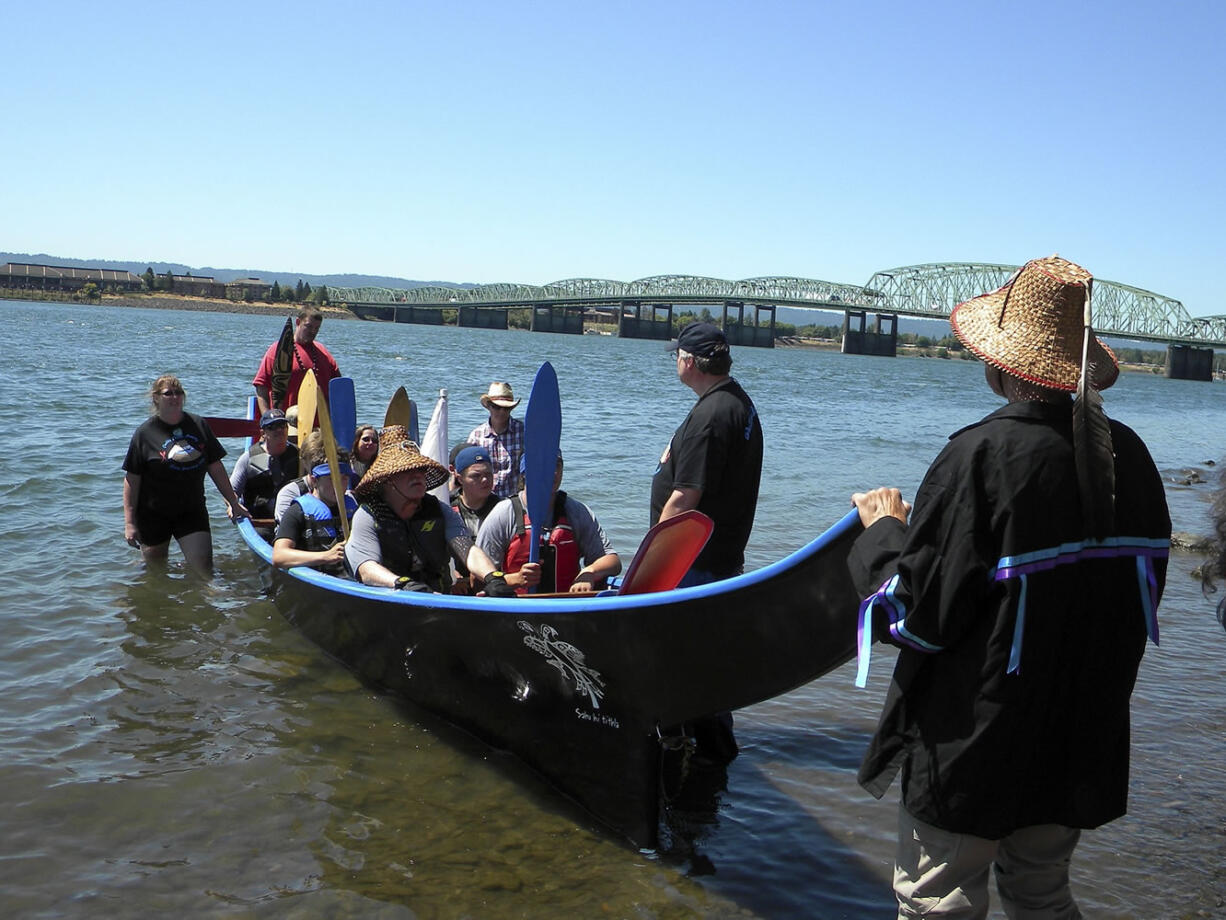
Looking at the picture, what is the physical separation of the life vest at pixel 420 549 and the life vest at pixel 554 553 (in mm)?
588

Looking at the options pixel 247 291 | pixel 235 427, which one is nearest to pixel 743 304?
pixel 247 291

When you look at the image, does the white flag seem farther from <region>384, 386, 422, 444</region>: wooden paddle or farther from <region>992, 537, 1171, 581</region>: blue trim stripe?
<region>992, 537, 1171, 581</region>: blue trim stripe

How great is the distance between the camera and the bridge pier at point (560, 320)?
138875 mm

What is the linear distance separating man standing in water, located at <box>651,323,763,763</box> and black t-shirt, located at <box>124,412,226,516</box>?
3794 mm

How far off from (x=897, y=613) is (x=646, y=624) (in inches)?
58.8

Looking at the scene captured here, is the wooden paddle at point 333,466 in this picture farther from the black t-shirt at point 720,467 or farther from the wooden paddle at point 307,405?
the black t-shirt at point 720,467

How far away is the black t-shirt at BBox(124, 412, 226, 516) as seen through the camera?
703cm

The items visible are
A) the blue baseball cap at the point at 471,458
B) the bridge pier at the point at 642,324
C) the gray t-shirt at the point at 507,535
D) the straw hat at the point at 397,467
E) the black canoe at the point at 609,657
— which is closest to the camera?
the black canoe at the point at 609,657

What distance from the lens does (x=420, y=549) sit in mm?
5570

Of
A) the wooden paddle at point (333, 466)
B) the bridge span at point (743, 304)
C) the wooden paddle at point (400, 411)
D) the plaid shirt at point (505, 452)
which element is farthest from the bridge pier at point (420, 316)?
the wooden paddle at point (333, 466)

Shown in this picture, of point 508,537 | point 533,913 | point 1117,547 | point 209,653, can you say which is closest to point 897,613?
point 1117,547

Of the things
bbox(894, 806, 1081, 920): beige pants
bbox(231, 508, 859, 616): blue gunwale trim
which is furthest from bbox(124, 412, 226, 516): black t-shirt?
bbox(894, 806, 1081, 920): beige pants

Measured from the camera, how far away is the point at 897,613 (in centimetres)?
247

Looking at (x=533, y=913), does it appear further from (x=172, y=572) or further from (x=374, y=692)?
(x=172, y=572)
